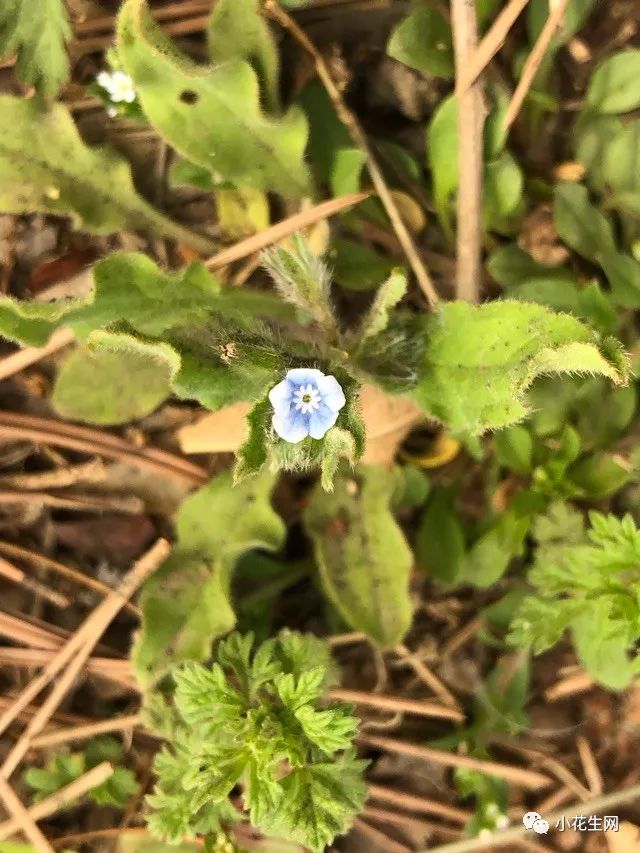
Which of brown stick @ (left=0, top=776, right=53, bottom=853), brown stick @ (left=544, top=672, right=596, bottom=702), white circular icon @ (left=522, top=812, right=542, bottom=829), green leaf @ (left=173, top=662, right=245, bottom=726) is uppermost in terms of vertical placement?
green leaf @ (left=173, top=662, right=245, bottom=726)

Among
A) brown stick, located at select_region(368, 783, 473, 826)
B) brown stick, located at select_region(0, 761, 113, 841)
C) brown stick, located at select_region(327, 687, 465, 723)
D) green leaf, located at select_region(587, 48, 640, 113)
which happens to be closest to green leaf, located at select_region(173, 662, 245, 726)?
brown stick, located at select_region(327, 687, 465, 723)

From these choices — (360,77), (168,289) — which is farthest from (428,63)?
(168,289)

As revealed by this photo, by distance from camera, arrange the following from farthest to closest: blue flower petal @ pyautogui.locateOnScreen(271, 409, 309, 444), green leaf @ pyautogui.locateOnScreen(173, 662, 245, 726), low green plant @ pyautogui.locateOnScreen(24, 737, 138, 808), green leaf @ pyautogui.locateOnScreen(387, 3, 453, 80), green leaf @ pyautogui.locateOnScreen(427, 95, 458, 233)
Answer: low green plant @ pyautogui.locateOnScreen(24, 737, 138, 808) < green leaf @ pyautogui.locateOnScreen(427, 95, 458, 233) < green leaf @ pyautogui.locateOnScreen(387, 3, 453, 80) < green leaf @ pyautogui.locateOnScreen(173, 662, 245, 726) < blue flower petal @ pyautogui.locateOnScreen(271, 409, 309, 444)

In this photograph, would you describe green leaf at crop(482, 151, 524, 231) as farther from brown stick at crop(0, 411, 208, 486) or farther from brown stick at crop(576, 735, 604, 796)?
brown stick at crop(576, 735, 604, 796)

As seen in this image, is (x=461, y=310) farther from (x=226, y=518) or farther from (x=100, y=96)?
(x=100, y=96)

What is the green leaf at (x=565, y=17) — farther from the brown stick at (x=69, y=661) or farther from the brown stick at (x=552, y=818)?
the brown stick at (x=552, y=818)

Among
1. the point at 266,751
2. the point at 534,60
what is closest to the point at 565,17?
the point at 534,60
